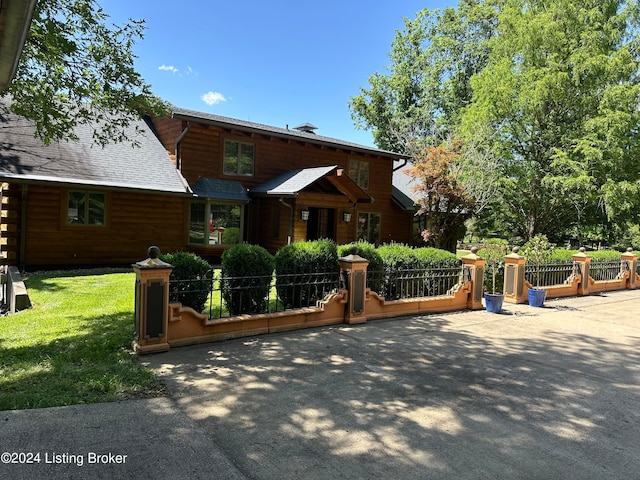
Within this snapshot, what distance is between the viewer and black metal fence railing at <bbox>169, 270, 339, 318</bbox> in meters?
6.50

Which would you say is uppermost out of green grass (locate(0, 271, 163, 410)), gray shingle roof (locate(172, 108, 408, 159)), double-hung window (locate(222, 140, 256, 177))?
gray shingle roof (locate(172, 108, 408, 159))

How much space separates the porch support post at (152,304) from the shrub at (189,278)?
18.4 inches

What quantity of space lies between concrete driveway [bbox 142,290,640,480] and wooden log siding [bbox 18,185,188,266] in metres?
9.55

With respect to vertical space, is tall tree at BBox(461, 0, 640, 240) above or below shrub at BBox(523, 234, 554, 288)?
above

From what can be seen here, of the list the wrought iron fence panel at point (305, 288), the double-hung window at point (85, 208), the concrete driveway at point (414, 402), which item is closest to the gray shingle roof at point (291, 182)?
the double-hung window at point (85, 208)

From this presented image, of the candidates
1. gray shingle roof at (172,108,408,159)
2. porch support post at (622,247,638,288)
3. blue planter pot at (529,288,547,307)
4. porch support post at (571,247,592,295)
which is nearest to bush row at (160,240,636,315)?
blue planter pot at (529,288,547,307)

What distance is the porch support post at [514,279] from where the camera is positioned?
10977mm

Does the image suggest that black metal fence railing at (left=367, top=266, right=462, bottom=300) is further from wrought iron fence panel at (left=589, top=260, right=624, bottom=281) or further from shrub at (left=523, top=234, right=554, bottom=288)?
wrought iron fence panel at (left=589, top=260, right=624, bottom=281)

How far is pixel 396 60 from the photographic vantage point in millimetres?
38938

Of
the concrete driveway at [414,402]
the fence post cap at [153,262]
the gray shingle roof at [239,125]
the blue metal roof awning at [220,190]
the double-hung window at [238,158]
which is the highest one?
the gray shingle roof at [239,125]

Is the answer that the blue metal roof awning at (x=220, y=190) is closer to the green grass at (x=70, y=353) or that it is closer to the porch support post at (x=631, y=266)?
the green grass at (x=70, y=353)

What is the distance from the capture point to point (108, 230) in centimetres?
1401

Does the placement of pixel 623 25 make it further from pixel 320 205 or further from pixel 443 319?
pixel 443 319

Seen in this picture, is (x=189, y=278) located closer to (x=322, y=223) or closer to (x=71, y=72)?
(x=71, y=72)
